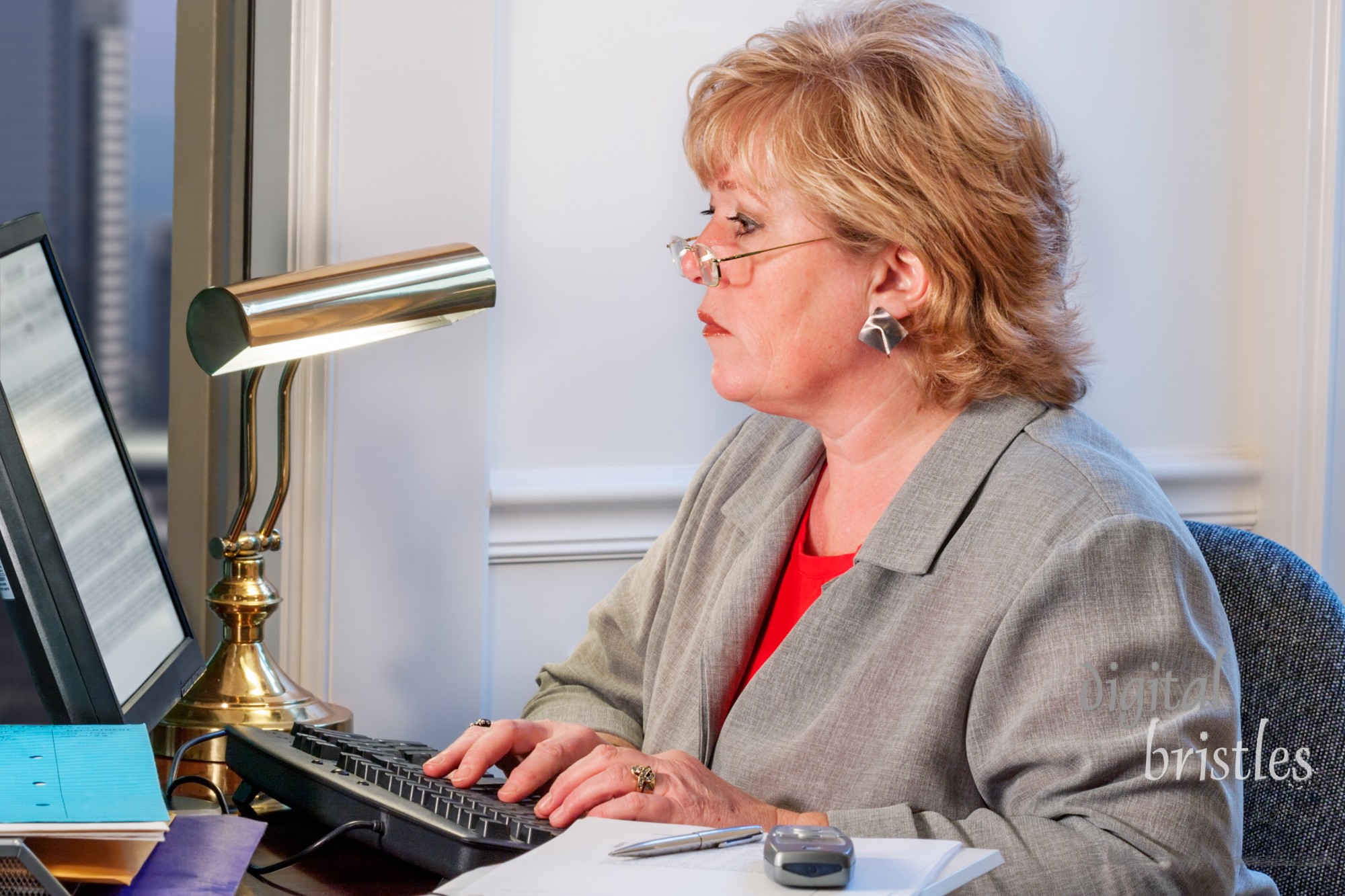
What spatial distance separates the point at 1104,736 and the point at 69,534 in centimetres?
79

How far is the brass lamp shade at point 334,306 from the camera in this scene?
3.72 ft

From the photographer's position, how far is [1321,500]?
1.98m

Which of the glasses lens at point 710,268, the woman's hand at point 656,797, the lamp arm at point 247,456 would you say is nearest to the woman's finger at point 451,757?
the woman's hand at point 656,797

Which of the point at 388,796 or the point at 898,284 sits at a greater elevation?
the point at 898,284

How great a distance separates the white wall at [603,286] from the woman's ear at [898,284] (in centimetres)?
48

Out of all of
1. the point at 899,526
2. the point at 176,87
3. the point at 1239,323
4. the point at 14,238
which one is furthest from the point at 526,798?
the point at 1239,323

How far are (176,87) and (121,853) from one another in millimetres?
1131

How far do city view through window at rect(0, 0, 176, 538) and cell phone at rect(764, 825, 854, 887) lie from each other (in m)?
1.18

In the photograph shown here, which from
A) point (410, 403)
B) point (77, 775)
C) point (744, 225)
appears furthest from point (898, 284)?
point (77, 775)

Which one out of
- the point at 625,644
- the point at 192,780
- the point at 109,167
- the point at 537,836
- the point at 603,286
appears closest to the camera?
the point at 537,836

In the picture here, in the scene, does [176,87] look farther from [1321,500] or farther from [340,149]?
[1321,500]

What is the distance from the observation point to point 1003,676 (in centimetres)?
108

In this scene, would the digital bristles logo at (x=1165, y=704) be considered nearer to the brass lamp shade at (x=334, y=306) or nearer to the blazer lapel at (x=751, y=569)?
the blazer lapel at (x=751, y=569)

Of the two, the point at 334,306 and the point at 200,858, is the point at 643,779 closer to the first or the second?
the point at 200,858
